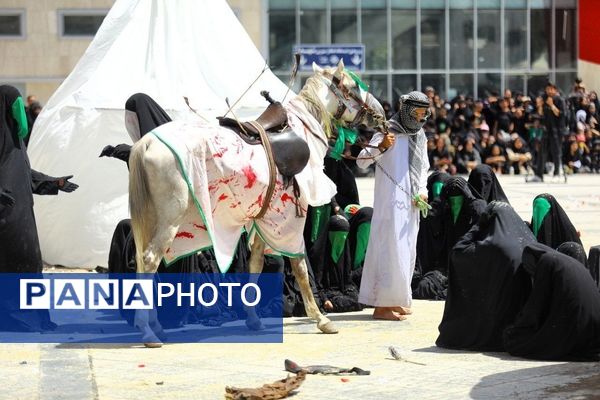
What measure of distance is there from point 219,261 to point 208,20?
5519mm

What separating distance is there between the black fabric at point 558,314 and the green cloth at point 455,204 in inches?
124

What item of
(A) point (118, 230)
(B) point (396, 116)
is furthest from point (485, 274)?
(A) point (118, 230)

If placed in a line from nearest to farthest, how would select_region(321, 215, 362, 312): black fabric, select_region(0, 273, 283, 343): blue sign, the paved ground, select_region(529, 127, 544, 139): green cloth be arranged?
the paved ground < select_region(0, 273, 283, 343): blue sign < select_region(321, 215, 362, 312): black fabric < select_region(529, 127, 544, 139): green cloth

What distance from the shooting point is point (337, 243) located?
10758mm

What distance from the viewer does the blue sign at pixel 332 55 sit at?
3102 cm

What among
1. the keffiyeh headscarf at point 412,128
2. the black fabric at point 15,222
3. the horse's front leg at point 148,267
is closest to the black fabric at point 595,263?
the keffiyeh headscarf at point 412,128

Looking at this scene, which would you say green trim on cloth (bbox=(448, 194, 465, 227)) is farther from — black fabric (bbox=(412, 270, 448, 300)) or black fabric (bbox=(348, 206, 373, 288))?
black fabric (bbox=(348, 206, 373, 288))

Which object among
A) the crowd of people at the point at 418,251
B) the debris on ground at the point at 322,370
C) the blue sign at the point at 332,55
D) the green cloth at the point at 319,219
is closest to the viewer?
the debris on ground at the point at 322,370

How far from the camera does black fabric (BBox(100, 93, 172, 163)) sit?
9.92m

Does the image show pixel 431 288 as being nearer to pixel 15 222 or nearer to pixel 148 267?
pixel 148 267

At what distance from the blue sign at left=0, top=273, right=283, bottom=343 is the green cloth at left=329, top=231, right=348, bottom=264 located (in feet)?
2.34

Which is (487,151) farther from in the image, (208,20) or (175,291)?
(175,291)

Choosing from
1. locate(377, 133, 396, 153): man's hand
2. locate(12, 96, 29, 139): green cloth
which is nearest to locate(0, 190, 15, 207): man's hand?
locate(12, 96, 29, 139): green cloth

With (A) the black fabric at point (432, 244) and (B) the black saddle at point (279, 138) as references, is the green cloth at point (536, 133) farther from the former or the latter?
(B) the black saddle at point (279, 138)
